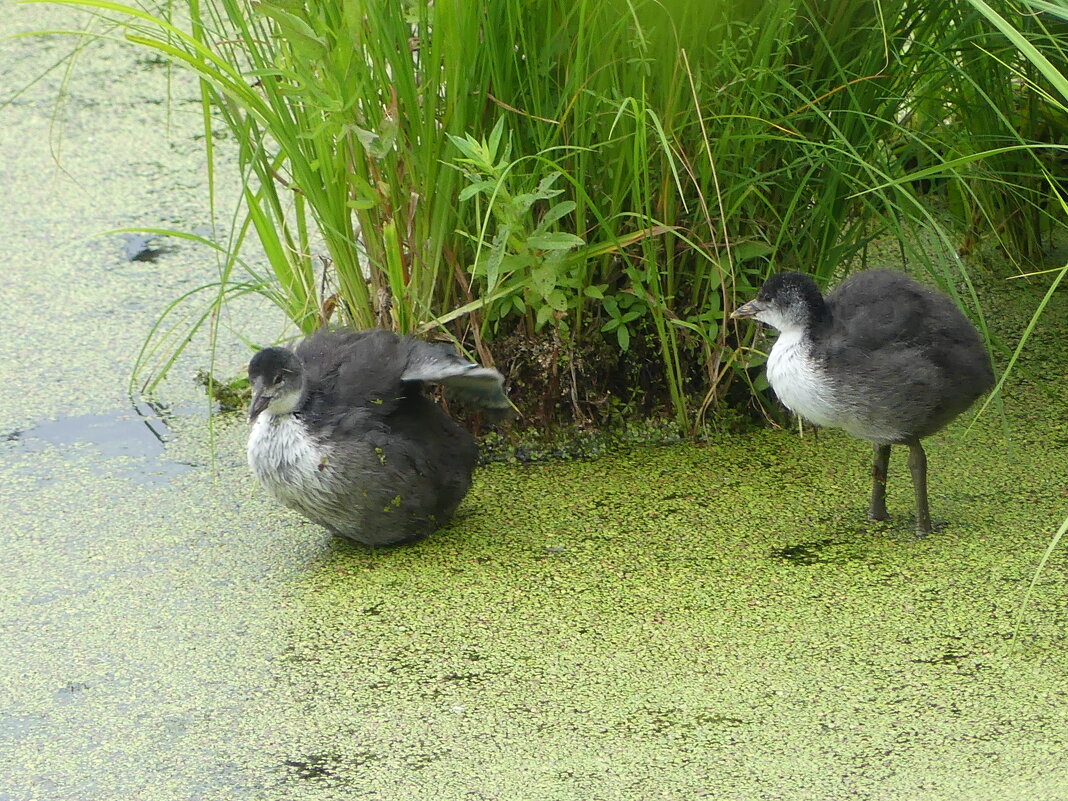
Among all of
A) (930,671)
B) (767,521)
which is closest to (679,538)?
(767,521)

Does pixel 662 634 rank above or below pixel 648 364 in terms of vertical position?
below

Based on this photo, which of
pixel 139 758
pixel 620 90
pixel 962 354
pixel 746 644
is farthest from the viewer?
pixel 620 90

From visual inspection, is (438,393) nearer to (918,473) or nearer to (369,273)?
(369,273)

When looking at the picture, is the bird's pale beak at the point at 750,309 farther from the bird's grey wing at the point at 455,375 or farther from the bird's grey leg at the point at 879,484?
the bird's grey wing at the point at 455,375

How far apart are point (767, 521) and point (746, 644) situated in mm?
567

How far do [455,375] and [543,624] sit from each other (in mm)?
605

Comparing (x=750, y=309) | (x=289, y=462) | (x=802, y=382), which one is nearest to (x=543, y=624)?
(x=289, y=462)

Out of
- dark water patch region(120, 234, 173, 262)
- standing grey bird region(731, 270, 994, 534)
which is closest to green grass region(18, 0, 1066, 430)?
standing grey bird region(731, 270, 994, 534)

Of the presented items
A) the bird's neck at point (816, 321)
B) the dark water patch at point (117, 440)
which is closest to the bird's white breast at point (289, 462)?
the dark water patch at point (117, 440)

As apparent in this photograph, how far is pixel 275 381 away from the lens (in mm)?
3164

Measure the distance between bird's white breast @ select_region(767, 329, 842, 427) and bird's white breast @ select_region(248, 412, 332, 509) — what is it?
108 centimetres

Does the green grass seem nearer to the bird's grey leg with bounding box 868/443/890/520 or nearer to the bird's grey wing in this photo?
the bird's grey wing

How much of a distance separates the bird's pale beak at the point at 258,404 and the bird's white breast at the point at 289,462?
6 cm

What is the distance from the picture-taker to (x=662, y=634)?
2891 millimetres
